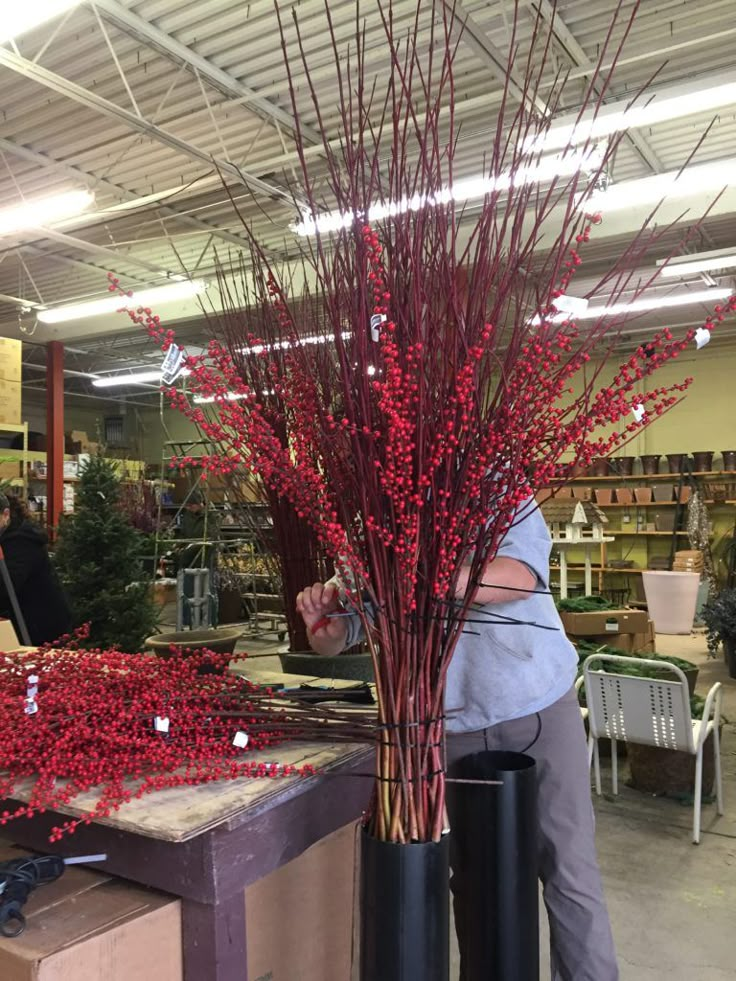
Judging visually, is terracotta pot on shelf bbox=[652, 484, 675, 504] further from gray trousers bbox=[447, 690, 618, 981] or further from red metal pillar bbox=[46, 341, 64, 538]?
gray trousers bbox=[447, 690, 618, 981]

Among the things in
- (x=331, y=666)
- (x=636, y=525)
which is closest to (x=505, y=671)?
(x=331, y=666)

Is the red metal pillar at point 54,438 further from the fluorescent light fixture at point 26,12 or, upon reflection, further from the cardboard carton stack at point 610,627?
the fluorescent light fixture at point 26,12

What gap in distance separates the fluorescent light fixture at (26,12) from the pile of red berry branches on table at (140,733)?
9.09ft

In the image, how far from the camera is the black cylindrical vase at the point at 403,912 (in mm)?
895

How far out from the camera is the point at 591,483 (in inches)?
421

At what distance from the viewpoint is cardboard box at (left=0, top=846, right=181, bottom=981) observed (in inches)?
37.3

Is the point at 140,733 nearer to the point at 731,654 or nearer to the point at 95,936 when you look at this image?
the point at 95,936

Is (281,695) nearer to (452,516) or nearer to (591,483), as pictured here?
(452,516)

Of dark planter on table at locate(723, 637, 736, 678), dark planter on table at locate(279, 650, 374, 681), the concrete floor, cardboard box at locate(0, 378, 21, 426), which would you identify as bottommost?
the concrete floor

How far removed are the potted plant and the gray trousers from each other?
5.04m

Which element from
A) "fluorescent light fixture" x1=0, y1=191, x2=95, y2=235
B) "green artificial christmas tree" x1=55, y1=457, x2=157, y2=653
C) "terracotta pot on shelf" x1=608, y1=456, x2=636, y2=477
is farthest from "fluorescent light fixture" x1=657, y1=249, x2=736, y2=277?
"terracotta pot on shelf" x1=608, y1=456, x2=636, y2=477

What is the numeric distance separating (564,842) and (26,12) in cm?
339

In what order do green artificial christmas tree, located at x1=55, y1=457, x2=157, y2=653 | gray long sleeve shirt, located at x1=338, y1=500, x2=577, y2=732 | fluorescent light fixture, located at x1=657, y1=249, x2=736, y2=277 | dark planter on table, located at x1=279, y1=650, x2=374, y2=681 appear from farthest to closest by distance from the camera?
fluorescent light fixture, located at x1=657, y1=249, x2=736, y2=277 < green artificial christmas tree, located at x1=55, y1=457, x2=157, y2=653 < dark planter on table, located at x1=279, y1=650, x2=374, y2=681 < gray long sleeve shirt, located at x1=338, y1=500, x2=577, y2=732

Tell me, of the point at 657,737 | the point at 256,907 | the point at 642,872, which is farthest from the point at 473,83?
the point at 256,907
